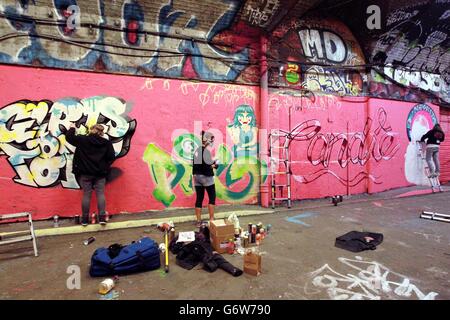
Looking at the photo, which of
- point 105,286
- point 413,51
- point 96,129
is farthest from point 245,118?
point 413,51

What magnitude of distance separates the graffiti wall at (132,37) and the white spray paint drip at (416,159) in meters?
6.81

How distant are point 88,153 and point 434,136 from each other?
10598 millimetres

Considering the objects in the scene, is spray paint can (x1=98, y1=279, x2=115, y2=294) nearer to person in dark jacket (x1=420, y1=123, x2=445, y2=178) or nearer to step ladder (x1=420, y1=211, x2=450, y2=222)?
step ladder (x1=420, y1=211, x2=450, y2=222)

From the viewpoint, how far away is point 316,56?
7941 millimetres

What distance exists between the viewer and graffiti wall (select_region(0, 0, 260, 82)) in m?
5.32

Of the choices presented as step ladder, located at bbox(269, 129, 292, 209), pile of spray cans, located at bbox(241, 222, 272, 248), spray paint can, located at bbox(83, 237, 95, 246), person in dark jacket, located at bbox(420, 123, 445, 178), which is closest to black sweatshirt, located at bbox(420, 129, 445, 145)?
person in dark jacket, located at bbox(420, 123, 445, 178)

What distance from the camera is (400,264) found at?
3.83 meters

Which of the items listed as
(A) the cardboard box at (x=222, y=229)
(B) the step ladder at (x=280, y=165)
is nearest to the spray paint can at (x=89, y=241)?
(A) the cardboard box at (x=222, y=229)

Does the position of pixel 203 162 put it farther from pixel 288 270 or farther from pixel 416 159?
pixel 416 159

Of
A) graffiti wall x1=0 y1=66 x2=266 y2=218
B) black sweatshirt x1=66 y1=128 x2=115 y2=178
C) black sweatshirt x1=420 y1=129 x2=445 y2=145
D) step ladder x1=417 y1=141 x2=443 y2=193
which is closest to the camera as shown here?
black sweatshirt x1=66 y1=128 x2=115 y2=178

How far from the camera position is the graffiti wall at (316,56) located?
24.5 ft

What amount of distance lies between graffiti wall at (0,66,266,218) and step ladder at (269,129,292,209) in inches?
17.8

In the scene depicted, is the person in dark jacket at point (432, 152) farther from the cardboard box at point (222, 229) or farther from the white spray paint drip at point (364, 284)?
the cardboard box at point (222, 229)

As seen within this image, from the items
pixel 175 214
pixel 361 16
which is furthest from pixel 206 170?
pixel 361 16
